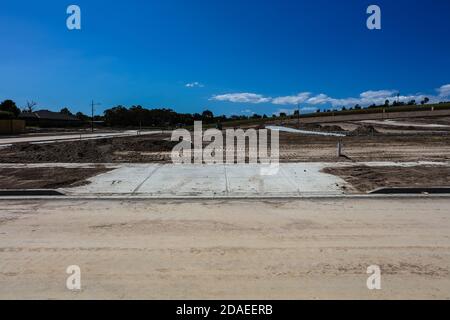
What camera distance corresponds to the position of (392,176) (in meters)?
12.7

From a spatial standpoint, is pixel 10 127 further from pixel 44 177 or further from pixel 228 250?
pixel 228 250

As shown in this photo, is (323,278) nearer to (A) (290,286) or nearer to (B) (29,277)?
(A) (290,286)

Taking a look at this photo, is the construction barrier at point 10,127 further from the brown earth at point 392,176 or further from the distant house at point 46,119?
the brown earth at point 392,176

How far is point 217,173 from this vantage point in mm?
13836

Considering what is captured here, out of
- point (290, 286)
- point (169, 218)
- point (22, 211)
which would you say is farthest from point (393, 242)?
point (22, 211)

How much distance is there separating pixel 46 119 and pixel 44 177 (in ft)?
346

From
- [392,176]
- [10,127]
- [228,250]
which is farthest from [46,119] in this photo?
[228,250]

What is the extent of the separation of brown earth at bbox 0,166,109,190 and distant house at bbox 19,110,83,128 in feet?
Result: 288

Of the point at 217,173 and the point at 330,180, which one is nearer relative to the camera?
the point at 330,180

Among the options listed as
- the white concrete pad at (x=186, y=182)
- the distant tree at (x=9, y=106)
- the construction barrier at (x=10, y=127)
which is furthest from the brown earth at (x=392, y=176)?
the distant tree at (x=9, y=106)

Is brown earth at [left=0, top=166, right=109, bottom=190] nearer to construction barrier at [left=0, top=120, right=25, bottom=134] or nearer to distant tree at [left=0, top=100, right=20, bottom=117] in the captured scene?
construction barrier at [left=0, top=120, right=25, bottom=134]

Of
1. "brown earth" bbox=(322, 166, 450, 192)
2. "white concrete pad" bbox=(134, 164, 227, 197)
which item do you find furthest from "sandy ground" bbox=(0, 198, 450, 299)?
"brown earth" bbox=(322, 166, 450, 192)

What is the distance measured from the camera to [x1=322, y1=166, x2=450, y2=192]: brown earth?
1138 cm
